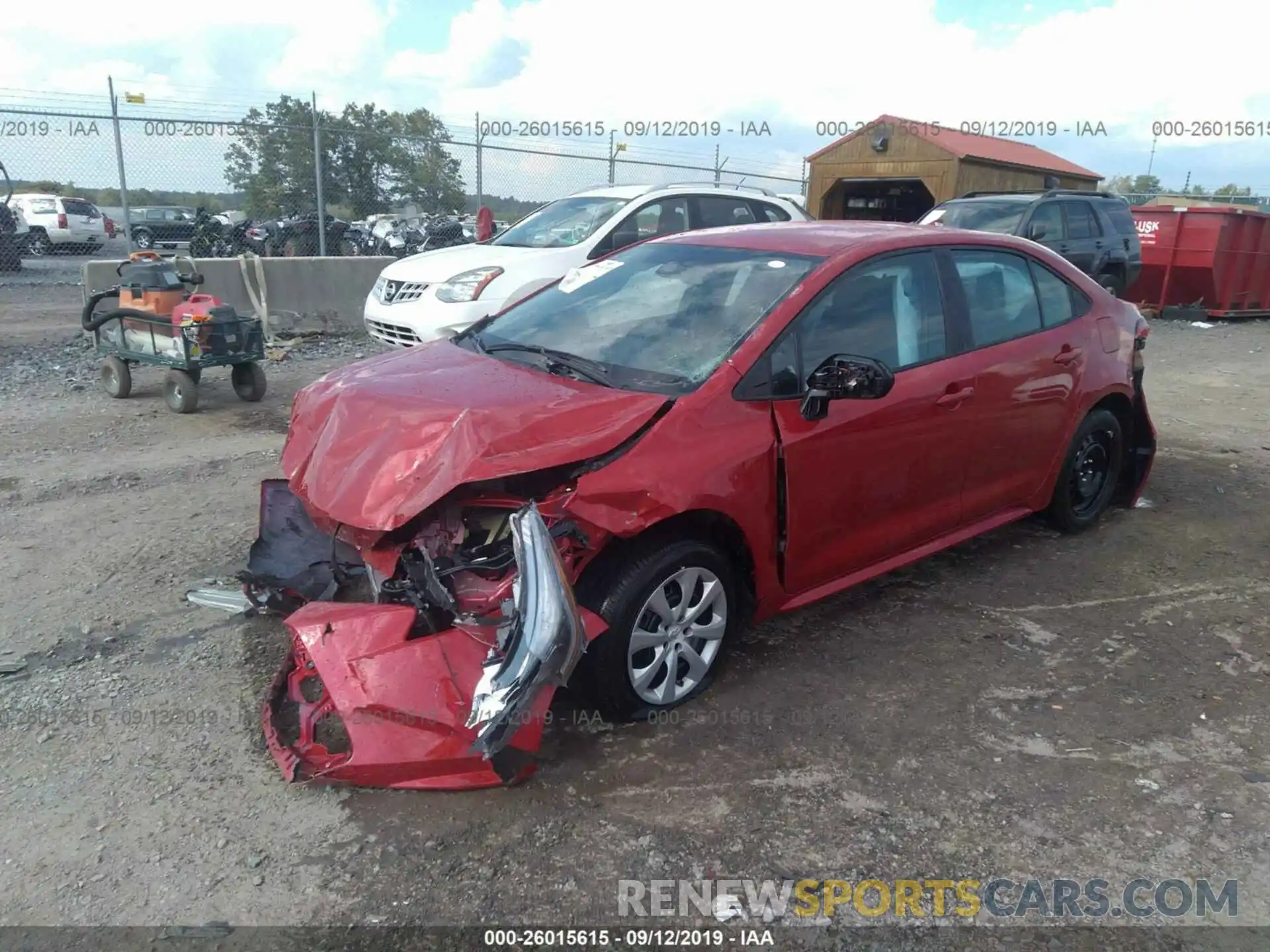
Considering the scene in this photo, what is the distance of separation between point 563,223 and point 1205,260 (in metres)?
11.2

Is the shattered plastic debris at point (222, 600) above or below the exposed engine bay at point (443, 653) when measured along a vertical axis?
below

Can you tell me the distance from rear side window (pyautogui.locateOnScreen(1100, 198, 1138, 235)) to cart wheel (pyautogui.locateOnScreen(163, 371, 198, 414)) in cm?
1135

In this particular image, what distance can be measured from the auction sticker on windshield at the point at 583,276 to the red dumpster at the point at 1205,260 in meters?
13.1

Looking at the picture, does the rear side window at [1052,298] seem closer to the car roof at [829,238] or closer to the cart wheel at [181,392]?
the car roof at [829,238]

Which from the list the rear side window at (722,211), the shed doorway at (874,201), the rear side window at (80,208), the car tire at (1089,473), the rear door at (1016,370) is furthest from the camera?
the rear side window at (80,208)

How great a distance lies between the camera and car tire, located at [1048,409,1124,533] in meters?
4.91

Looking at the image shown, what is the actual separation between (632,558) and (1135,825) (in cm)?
178

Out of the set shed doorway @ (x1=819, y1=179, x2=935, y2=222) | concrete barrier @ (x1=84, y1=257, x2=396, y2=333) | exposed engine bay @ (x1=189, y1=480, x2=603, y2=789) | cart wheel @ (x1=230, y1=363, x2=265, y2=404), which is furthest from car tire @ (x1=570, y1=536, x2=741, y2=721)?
shed doorway @ (x1=819, y1=179, x2=935, y2=222)

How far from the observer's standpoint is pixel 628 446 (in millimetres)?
3125

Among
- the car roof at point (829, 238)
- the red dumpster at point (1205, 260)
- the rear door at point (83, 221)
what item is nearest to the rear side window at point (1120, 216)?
the red dumpster at point (1205, 260)

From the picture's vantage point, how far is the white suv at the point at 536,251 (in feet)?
25.1

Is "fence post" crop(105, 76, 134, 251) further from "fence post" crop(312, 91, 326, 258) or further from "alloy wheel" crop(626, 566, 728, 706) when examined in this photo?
"alloy wheel" crop(626, 566, 728, 706)

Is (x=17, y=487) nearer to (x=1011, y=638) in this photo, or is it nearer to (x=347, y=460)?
(x=347, y=460)

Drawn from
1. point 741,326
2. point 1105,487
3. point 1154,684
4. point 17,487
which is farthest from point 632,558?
point 17,487
